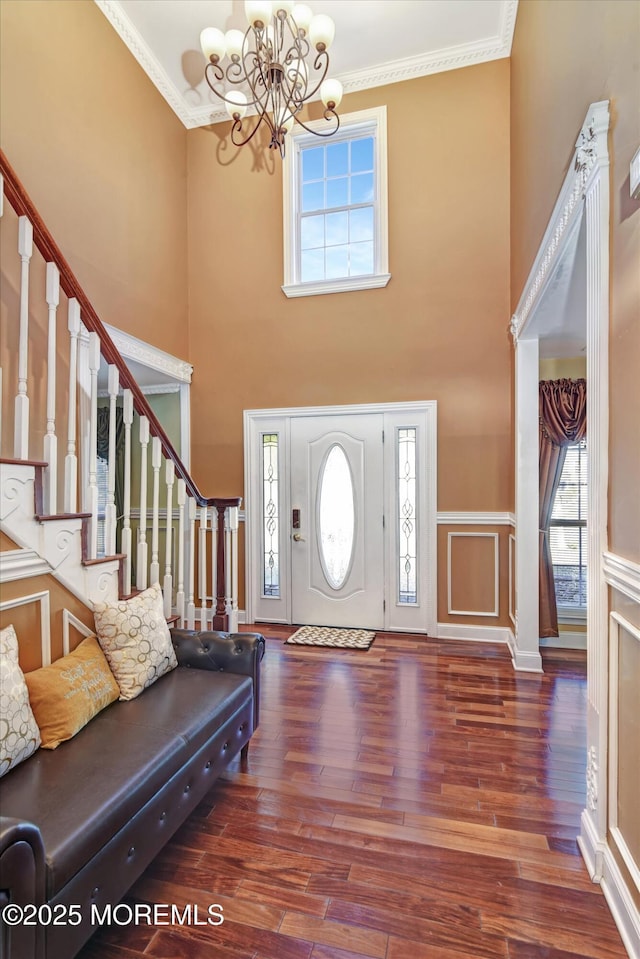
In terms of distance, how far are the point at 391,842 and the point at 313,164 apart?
17.6 feet

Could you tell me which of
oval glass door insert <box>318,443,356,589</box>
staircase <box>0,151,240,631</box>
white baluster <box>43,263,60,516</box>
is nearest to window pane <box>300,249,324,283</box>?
oval glass door insert <box>318,443,356,589</box>

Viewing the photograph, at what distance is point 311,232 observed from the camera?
4723mm

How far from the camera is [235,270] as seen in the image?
478 centimetres

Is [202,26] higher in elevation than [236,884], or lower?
higher

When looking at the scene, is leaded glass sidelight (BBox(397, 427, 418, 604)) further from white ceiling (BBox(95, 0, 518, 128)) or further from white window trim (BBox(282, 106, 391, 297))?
white ceiling (BBox(95, 0, 518, 128))

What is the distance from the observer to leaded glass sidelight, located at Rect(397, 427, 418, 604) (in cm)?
438

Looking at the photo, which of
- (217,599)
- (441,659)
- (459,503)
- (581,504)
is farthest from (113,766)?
(581,504)

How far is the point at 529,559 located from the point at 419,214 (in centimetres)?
315

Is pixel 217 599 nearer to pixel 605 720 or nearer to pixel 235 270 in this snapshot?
pixel 605 720

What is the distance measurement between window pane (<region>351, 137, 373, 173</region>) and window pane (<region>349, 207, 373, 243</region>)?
0.39 m

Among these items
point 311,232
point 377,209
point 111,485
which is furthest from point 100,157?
point 111,485

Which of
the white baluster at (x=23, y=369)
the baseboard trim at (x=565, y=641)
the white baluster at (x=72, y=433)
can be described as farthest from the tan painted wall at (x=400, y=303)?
the white baluster at (x=23, y=369)

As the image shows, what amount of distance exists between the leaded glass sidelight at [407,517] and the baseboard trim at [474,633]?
1.16 ft

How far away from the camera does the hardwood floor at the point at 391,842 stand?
1489 mm
